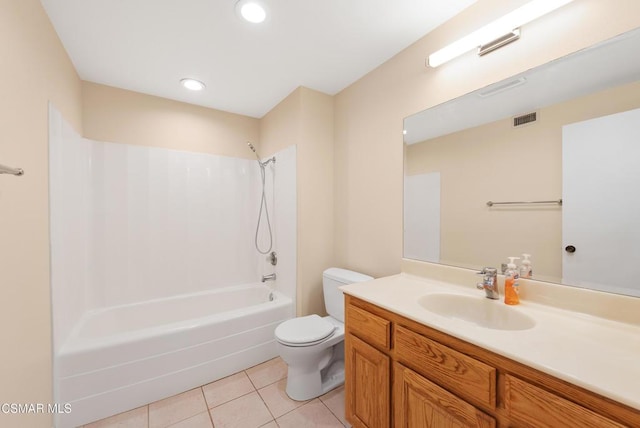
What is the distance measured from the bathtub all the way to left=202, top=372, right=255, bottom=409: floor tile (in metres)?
0.06

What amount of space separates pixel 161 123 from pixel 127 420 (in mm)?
2411

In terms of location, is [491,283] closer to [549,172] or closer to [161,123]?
[549,172]

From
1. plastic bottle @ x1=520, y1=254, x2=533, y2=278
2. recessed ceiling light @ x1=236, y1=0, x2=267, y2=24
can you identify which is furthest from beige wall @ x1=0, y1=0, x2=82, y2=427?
plastic bottle @ x1=520, y1=254, x2=533, y2=278

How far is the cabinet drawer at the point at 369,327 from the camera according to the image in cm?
115

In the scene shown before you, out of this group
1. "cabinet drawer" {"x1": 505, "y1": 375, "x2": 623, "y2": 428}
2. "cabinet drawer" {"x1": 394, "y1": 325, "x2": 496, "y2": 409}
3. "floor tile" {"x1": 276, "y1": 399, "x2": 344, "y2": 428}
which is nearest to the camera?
"cabinet drawer" {"x1": 505, "y1": 375, "x2": 623, "y2": 428}

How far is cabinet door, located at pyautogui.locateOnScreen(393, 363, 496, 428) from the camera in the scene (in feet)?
2.75

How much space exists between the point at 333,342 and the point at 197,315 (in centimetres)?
157

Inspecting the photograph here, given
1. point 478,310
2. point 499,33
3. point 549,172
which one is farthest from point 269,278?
point 499,33

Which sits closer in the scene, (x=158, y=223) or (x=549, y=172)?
(x=549, y=172)

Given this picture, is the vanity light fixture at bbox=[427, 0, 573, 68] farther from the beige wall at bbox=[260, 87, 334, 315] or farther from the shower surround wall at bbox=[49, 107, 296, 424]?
the shower surround wall at bbox=[49, 107, 296, 424]

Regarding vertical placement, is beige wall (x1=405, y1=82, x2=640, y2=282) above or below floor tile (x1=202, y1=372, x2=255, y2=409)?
above

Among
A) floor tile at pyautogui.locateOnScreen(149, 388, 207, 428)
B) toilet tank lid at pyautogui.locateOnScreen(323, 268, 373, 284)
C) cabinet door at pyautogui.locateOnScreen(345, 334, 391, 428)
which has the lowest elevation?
floor tile at pyautogui.locateOnScreen(149, 388, 207, 428)

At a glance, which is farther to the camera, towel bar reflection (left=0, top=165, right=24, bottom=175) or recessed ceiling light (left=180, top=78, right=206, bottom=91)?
recessed ceiling light (left=180, top=78, right=206, bottom=91)

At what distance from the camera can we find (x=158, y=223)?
2.47 meters
